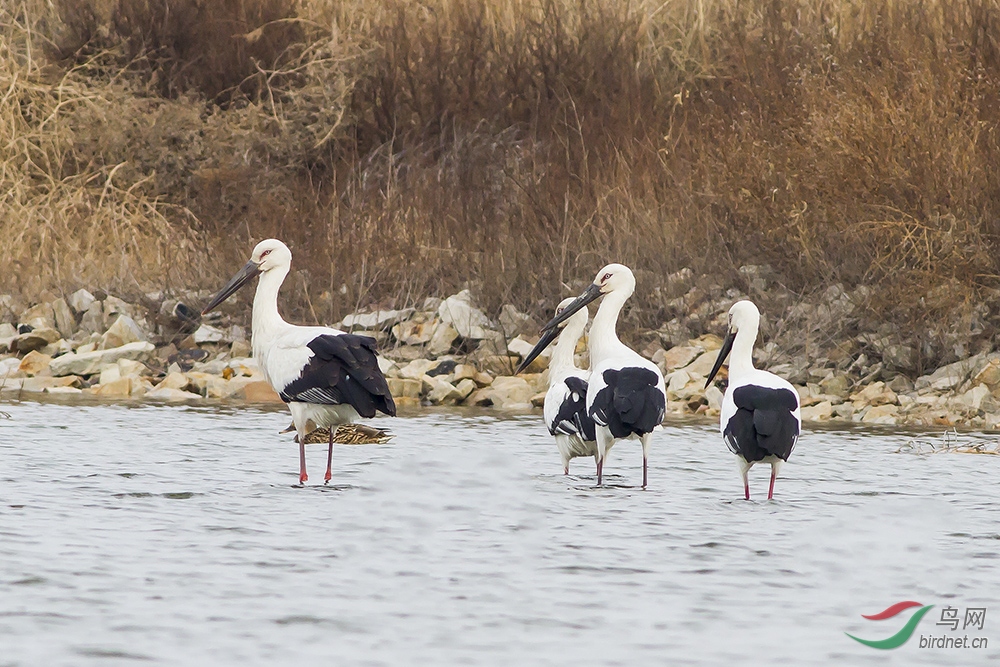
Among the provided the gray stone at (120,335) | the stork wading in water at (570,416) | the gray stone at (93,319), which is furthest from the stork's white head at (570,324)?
the gray stone at (93,319)

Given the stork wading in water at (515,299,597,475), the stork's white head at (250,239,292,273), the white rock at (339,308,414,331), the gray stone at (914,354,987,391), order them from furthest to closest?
the white rock at (339,308,414,331), the gray stone at (914,354,987,391), the stork's white head at (250,239,292,273), the stork wading in water at (515,299,597,475)

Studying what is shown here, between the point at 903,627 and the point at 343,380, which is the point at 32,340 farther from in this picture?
the point at 903,627

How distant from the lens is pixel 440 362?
1463 cm

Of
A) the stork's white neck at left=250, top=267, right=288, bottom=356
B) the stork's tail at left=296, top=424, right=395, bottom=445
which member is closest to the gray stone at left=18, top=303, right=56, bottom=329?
the stork's tail at left=296, top=424, right=395, bottom=445

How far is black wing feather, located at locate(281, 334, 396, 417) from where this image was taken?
927 centimetres

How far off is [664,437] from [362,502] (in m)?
3.55

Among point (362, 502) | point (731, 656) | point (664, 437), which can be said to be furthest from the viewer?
point (664, 437)

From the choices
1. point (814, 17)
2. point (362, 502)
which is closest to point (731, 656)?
point (362, 502)

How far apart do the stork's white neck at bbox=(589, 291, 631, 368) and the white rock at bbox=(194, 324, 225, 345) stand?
5974mm

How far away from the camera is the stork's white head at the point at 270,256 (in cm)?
1073

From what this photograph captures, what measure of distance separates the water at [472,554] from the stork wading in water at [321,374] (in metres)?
0.36

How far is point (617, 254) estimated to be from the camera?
14781 millimetres

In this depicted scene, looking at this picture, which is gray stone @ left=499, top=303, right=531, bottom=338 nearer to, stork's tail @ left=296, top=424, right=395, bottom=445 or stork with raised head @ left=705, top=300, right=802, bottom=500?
stork's tail @ left=296, top=424, right=395, bottom=445

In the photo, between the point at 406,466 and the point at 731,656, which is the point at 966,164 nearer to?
the point at 406,466
